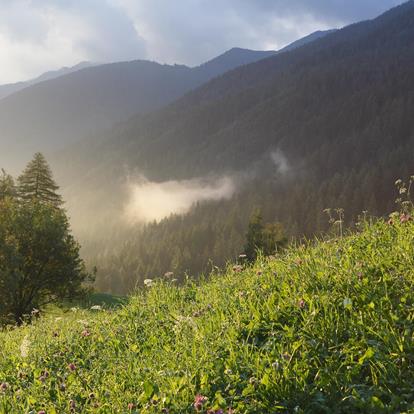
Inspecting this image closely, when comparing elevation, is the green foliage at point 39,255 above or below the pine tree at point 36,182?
below

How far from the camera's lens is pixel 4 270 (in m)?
25.6

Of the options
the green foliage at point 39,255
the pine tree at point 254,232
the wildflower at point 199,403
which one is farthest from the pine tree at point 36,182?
the wildflower at point 199,403

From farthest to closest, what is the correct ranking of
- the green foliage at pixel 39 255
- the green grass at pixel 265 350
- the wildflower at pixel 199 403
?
the green foliage at pixel 39 255
the green grass at pixel 265 350
the wildflower at pixel 199 403

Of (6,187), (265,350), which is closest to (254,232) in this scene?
(6,187)

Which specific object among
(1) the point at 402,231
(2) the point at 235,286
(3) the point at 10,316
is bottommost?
(3) the point at 10,316

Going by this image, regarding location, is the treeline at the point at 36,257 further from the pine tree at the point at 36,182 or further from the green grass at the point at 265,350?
the pine tree at the point at 36,182

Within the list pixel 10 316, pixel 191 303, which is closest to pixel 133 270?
pixel 10 316

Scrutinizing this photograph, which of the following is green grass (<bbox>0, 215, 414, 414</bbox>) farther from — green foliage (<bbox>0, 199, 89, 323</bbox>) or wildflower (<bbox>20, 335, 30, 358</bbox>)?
green foliage (<bbox>0, 199, 89, 323</bbox>)

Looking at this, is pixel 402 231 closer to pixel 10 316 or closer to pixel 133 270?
pixel 10 316

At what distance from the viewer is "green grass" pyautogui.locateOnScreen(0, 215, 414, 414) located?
4.28 m

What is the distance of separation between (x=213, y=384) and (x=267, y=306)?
1470 millimetres

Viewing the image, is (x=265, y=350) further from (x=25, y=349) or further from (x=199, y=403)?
(x=25, y=349)

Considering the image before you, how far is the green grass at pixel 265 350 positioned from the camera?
169 inches

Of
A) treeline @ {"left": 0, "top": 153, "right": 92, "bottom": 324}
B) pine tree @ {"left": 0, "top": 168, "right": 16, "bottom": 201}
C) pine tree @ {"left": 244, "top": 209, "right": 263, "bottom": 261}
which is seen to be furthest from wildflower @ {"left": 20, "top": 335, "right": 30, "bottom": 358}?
pine tree @ {"left": 244, "top": 209, "right": 263, "bottom": 261}
